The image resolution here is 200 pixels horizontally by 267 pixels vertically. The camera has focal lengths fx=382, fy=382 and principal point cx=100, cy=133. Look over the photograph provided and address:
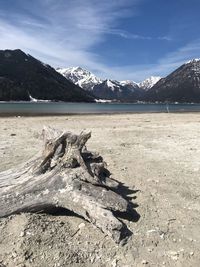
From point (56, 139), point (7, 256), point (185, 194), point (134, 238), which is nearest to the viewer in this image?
point (7, 256)

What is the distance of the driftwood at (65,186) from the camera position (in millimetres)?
7219

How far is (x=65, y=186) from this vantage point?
776cm

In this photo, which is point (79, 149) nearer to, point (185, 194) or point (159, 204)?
point (159, 204)

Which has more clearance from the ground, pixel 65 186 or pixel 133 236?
pixel 65 186

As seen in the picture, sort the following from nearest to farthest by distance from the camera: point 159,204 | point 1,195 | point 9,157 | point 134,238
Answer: point 134,238 < point 1,195 < point 159,204 < point 9,157

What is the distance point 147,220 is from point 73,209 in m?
1.67

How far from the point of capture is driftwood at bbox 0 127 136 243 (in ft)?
23.7

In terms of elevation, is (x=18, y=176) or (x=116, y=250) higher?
(x=18, y=176)

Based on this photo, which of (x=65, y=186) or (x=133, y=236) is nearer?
(x=133, y=236)

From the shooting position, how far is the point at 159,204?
29.7 ft

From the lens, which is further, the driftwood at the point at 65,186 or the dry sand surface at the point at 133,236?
the driftwood at the point at 65,186

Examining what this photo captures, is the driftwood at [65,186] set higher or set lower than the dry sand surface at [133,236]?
higher

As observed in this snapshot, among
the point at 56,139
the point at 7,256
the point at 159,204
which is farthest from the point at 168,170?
the point at 7,256

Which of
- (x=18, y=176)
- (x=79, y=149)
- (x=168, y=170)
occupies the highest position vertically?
(x=79, y=149)
